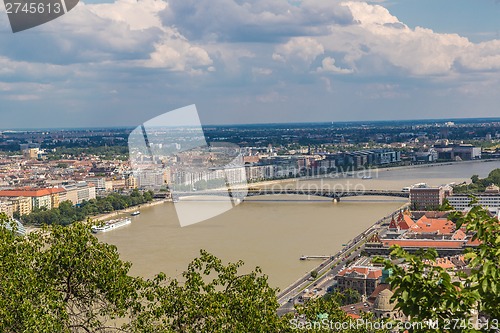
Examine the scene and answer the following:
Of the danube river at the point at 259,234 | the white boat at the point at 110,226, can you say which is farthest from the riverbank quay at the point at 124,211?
the white boat at the point at 110,226

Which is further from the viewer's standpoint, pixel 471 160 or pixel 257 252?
pixel 471 160

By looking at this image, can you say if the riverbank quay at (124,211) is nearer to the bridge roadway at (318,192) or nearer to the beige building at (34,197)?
the bridge roadway at (318,192)

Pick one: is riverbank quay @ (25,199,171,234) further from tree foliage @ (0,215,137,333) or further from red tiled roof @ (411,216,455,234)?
tree foliage @ (0,215,137,333)

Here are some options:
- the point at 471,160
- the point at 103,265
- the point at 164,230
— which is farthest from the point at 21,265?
the point at 471,160

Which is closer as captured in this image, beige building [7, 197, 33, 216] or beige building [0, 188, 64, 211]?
beige building [7, 197, 33, 216]

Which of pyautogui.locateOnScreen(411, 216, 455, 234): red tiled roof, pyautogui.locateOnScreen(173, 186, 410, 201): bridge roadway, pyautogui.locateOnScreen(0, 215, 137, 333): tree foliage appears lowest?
pyautogui.locateOnScreen(173, 186, 410, 201): bridge roadway

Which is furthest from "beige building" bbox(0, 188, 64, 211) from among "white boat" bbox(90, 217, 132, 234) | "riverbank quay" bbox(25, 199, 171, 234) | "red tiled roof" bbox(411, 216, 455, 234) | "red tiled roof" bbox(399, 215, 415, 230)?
"red tiled roof" bbox(411, 216, 455, 234)

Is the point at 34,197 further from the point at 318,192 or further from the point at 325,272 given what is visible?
the point at 325,272

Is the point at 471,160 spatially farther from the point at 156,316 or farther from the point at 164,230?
the point at 156,316

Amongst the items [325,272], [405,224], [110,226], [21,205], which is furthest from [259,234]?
[21,205]

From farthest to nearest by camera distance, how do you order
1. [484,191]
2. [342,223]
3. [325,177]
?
1. [325,177]
2. [484,191]
3. [342,223]
